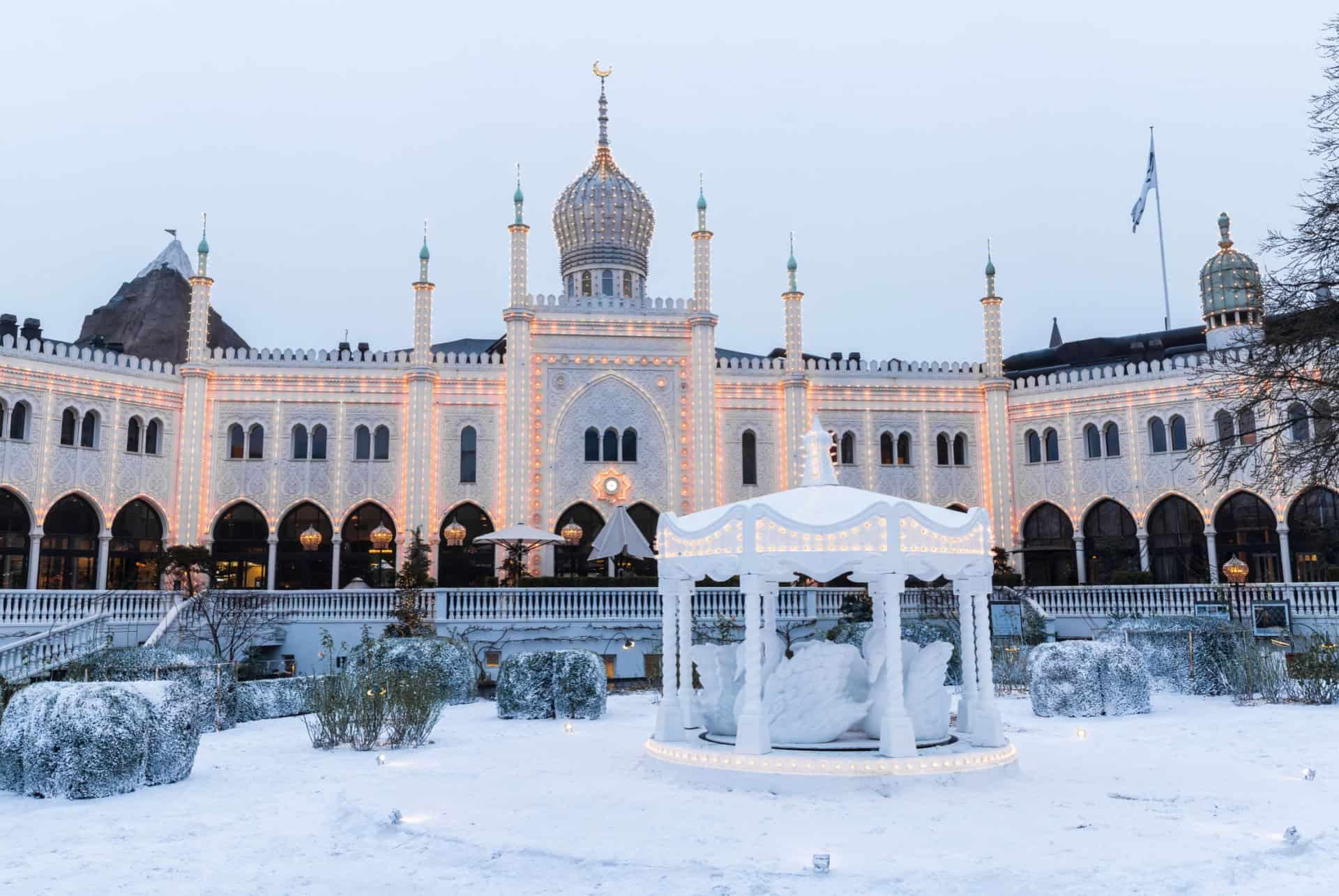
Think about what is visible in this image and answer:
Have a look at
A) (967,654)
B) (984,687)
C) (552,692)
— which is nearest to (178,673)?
(552,692)

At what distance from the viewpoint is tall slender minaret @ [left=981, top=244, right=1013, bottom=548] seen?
3572 cm

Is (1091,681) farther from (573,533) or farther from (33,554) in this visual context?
(33,554)

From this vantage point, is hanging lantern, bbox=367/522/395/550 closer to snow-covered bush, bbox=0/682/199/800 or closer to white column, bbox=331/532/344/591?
white column, bbox=331/532/344/591

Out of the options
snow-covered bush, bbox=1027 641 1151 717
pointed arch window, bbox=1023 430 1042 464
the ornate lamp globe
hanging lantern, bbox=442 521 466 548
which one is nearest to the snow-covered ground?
snow-covered bush, bbox=1027 641 1151 717

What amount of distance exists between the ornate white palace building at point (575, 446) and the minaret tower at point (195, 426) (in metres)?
0.08

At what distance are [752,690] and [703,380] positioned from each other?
2323 cm

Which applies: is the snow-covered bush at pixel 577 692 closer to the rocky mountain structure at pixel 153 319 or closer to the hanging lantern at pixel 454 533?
the hanging lantern at pixel 454 533

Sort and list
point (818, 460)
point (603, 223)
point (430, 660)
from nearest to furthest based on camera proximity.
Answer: point (818, 460) < point (430, 660) < point (603, 223)

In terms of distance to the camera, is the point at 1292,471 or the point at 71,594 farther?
the point at 71,594

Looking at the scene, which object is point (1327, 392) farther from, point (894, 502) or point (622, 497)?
point (622, 497)

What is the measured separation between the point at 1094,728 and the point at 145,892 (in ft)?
42.6

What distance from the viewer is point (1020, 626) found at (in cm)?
2686

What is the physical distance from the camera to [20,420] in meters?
30.9

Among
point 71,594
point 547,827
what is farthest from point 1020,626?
point 71,594
